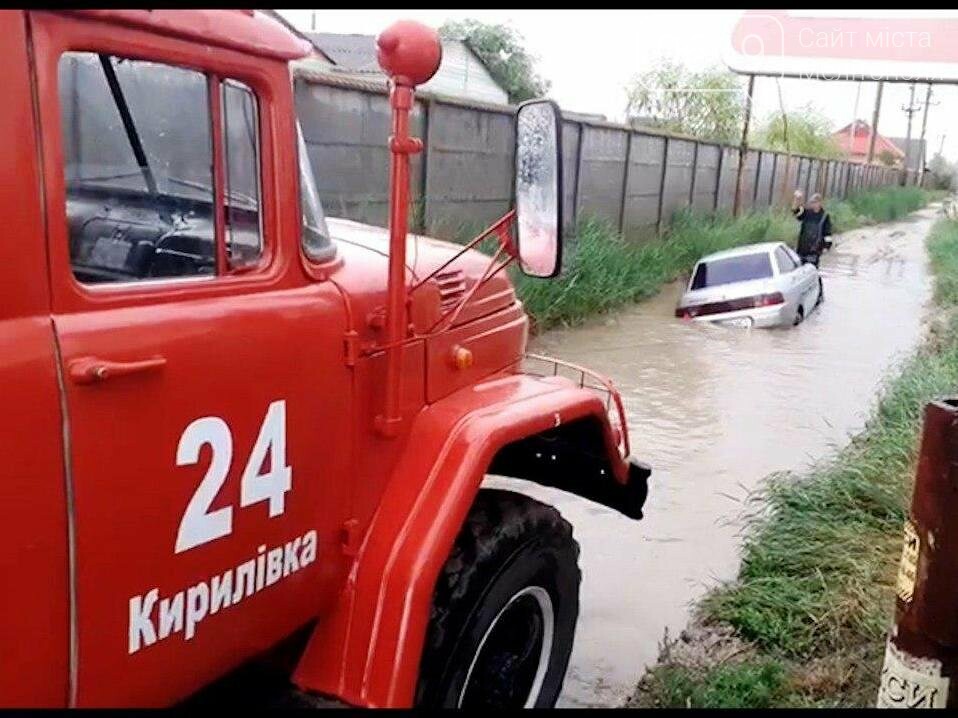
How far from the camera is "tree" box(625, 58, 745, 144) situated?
3175 centimetres

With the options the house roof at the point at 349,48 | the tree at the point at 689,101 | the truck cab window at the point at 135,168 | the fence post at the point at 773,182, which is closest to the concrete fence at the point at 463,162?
the truck cab window at the point at 135,168

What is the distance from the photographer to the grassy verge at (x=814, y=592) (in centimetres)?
352

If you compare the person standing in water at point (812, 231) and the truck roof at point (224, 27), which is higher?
the truck roof at point (224, 27)

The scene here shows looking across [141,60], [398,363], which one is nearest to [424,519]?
[398,363]

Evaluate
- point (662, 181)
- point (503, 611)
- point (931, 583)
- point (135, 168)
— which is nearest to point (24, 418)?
point (135, 168)

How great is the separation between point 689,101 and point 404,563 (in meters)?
32.1

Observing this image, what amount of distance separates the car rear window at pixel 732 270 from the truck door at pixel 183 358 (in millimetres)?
11317

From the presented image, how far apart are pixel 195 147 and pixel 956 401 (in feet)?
6.34

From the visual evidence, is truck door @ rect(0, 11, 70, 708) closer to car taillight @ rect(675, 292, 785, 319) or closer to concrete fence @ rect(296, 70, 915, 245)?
concrete fence @ rect(296, 70, 915, 245)

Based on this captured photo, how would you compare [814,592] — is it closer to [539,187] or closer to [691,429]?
[539,187]

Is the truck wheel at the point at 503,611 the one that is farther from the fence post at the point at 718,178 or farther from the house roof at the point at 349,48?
the fence post at the point at 718,178

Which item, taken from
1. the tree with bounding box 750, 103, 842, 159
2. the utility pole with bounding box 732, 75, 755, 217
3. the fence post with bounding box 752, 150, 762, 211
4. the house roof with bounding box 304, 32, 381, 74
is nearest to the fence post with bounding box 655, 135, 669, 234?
the utility pole with bounding box 732, 75, 755, 217

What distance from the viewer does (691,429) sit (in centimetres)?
787

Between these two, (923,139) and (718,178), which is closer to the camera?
(718,178)
